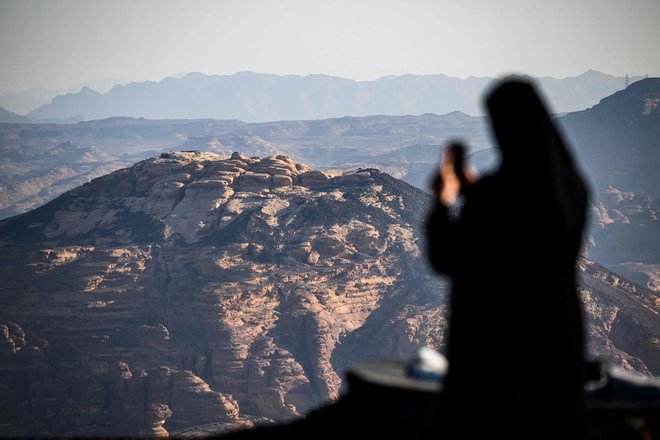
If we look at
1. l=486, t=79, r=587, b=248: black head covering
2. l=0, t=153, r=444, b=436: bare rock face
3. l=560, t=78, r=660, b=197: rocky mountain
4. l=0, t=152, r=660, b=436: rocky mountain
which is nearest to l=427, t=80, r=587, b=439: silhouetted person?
l=486, t=79, r=587, b=248: black head covering

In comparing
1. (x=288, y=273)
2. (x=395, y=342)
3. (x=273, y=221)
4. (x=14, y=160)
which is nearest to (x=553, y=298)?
(x=395, y=342)

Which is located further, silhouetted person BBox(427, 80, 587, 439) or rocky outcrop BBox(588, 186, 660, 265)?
rocky outcrop BBox(588, 186, 660, 265)

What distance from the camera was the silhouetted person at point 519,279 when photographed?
344 cm

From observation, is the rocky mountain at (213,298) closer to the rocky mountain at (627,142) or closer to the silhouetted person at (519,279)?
the silhouetted person at (519,279)

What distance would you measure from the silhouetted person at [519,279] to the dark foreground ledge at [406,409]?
0.42m

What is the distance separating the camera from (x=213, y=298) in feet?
134

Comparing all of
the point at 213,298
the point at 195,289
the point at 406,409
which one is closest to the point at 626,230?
the point at 195,289

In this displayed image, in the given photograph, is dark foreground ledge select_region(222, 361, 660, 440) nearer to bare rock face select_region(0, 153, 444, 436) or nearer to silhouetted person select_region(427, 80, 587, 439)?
silhouetted person select_region(427, 80, 587, 439)

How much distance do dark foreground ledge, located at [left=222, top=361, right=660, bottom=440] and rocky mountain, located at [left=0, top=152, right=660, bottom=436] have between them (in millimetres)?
29801

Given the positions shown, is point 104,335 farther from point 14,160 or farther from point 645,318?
point 14,160

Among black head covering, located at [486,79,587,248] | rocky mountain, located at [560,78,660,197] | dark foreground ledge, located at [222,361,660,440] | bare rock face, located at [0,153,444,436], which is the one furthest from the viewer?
rocky mountain, located at [560,78,660,197]

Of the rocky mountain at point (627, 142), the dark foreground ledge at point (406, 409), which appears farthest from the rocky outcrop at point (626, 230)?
the dark foreground ledge at point (406, 409)

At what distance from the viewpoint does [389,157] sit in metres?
168

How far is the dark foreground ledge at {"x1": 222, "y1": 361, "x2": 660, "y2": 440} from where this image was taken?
454 cm
